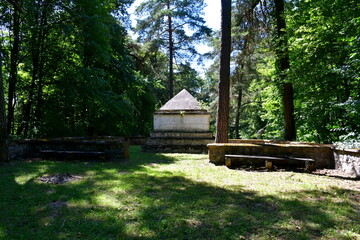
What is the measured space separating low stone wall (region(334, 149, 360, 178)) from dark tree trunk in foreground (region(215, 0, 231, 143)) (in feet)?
12.5

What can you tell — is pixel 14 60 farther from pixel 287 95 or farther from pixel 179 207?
pixel 287 95

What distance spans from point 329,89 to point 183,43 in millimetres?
16614

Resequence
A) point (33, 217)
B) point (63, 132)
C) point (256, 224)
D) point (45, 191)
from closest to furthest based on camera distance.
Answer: point (256, 224) < point (33, 217) < point (45, 191) < point (63, 132)

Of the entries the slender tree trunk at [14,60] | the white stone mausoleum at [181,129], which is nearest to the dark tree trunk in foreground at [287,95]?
the white stone mausoleum at [181,129]

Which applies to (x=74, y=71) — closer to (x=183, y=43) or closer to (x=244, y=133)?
(x=183, y=43)

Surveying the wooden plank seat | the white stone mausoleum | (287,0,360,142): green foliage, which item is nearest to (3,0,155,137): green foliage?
the white stone mausoleum

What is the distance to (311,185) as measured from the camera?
524cm

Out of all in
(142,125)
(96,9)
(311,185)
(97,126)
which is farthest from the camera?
(142,125)

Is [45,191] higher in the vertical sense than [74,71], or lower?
lower

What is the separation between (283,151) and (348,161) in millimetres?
1715

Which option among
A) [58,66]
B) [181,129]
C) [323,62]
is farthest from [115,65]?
[323,62]

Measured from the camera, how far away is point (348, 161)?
6.39 metres

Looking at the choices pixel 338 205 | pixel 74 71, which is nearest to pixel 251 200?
pixel 338 205

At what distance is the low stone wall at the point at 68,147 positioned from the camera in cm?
890
